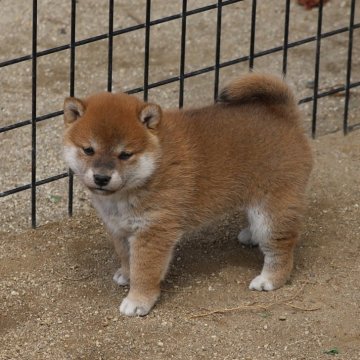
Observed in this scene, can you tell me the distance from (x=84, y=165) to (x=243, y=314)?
1039mm

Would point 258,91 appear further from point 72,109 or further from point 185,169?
point 72,109

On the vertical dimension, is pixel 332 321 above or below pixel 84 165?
below

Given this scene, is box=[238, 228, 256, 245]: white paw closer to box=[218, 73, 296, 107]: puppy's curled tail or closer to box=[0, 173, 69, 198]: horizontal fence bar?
box=[218, 73, 296, 107]: puppy's curled tail

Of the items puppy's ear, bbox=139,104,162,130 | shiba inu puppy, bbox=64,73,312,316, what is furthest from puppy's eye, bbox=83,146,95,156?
puppy's ear, bbox=139,104,162,130

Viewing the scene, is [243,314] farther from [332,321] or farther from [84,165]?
[84,165]

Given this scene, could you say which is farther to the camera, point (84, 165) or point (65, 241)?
point (65, 241)

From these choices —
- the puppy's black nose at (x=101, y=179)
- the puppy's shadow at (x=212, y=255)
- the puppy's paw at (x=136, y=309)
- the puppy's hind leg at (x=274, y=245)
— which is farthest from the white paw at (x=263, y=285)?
the puppy's black nose at (x=101, y=179)

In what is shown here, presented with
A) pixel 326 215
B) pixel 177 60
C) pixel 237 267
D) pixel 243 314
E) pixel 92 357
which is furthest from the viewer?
pixel 177 60

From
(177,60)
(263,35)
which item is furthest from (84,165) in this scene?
(263,35)

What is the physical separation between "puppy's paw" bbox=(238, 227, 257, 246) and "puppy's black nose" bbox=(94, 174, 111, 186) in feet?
3.86

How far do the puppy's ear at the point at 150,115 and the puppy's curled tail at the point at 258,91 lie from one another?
0.52m

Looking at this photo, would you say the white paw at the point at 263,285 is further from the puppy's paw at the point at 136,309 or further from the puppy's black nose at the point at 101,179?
the puppy's black nose at the point at 101,179

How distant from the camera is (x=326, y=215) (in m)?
6.34

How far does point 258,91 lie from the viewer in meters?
5.63
